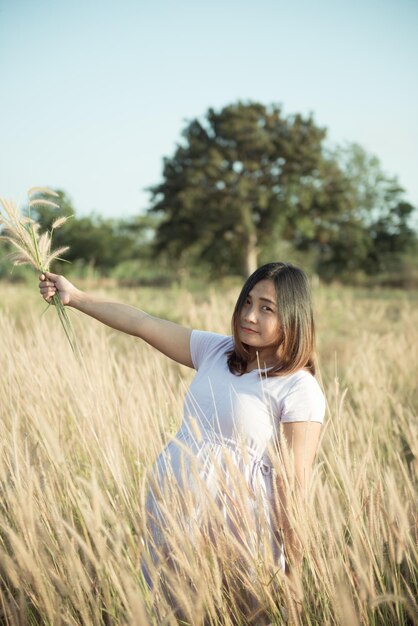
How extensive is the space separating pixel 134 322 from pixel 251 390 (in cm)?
51

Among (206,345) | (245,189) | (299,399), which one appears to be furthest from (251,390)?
(245,189)

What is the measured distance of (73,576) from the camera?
1031 millimetres

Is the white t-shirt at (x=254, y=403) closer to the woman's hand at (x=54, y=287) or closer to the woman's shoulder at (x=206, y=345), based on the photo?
the woman's shoulder at (x=206, y=345)

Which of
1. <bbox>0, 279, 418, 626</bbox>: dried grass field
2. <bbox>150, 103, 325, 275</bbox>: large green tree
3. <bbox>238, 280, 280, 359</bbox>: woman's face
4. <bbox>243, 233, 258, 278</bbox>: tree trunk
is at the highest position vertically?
<bbox>150, 103, 325, 275</bbox>: large green tree

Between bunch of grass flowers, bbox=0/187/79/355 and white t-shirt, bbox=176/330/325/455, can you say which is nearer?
white t-shirt, bbox=176/330/325/455

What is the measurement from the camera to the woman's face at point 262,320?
5.00 ft

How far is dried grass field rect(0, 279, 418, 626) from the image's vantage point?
100 centimetres

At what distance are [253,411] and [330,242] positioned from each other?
3254 cm

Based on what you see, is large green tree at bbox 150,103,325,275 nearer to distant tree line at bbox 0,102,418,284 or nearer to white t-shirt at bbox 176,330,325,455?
distant tree line at bbox 0,102,418,284

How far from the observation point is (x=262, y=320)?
1.53m

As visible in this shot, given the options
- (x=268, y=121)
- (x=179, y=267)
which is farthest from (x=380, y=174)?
(x=179, y=267)

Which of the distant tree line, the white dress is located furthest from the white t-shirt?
the distant tree line

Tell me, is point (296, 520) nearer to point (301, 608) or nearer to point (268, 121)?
point (301, 608)

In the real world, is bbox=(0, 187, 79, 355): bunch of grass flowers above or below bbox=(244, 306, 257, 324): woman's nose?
above
